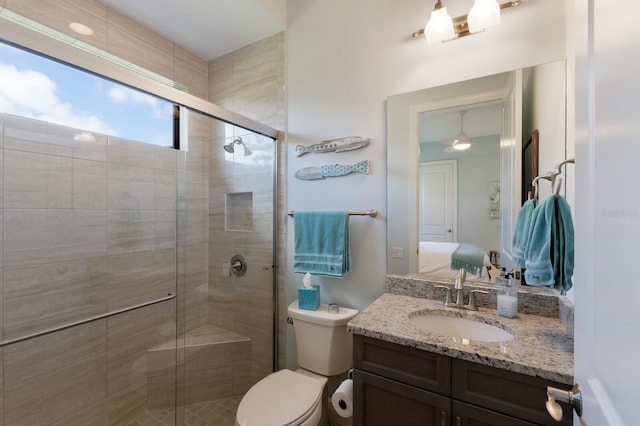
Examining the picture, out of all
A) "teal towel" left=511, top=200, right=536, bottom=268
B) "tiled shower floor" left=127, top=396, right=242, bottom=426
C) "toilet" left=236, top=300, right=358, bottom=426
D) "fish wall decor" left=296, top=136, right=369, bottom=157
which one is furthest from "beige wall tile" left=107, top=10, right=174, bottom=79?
"teal towel" left=511, top=200, right=536, bottom=268

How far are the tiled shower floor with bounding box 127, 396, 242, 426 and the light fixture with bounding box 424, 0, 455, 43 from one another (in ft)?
8.25

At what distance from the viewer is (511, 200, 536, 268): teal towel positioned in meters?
1.13

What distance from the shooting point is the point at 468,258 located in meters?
1.44

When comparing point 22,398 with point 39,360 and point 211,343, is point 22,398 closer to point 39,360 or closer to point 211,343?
point 39,360

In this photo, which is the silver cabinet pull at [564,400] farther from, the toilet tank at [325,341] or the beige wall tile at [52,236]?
the beige wall tile at [52,236]

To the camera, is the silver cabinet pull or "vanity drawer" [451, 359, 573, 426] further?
"vanity drawer" [451, 359, 573, 426]

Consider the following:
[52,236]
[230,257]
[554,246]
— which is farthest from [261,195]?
[554,246]

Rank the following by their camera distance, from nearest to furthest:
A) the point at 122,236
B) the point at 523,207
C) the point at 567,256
A: the point at 567,256 < the point at 523,207 < the point at 122,236

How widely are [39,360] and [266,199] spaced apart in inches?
59.5

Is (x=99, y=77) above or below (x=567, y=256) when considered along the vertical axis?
above

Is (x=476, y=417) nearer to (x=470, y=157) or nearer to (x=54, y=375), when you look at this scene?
(x=470, y=157)

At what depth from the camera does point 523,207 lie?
1.18 metres

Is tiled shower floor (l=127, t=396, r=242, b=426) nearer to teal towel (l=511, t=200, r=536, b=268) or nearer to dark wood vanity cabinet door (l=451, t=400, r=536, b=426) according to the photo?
dark wood vanity cabinet door (l=451, t=400, r=536, b=426)

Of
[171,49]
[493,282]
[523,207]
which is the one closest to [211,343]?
[493,282]
